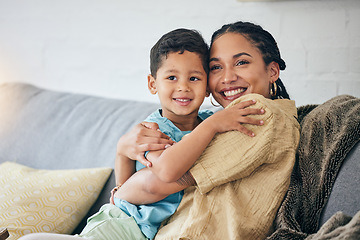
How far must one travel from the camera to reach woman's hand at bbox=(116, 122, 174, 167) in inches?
43.8

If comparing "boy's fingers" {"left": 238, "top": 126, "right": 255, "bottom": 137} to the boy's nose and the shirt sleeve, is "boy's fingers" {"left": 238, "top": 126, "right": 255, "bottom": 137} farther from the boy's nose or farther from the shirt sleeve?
the boy's nose

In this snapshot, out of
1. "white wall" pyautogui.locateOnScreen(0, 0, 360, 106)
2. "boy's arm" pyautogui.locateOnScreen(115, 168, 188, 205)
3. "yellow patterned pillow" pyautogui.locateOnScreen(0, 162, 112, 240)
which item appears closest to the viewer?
"boy's arm" pyautogui.locateOnScreen(115, 168, 188, 205)

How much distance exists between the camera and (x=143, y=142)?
115 cm

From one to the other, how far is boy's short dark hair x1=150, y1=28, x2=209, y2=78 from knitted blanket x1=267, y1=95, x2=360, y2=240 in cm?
37

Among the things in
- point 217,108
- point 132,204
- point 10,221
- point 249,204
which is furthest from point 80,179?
point 249,204

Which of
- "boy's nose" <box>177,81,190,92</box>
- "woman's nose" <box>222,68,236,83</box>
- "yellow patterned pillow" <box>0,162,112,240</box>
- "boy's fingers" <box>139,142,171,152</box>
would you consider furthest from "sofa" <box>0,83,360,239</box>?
"boy's fingers" <box>139,142,171,152</box>

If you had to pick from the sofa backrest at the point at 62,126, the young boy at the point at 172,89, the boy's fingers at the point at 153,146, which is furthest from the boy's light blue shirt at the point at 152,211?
the sofa backrest at the point at 62,126

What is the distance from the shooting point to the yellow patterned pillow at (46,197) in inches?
54.7

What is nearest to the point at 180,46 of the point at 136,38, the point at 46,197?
the point at 46,197

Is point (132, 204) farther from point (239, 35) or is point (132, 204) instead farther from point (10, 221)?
point (239, 35)

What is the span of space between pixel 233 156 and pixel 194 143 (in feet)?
0.32

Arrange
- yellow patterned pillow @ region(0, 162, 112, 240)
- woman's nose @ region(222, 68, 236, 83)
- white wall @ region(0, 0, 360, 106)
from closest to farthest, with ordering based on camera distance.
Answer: woman's nose @ region(222, 68, 236, 83) < yellow patterned pillow @ region(0, 162, 112, 240) < white wall @ region(0, 0, 360, 106)

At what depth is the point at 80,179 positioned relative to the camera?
1.54 m

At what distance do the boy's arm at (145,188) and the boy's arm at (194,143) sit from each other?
31 millimetres
